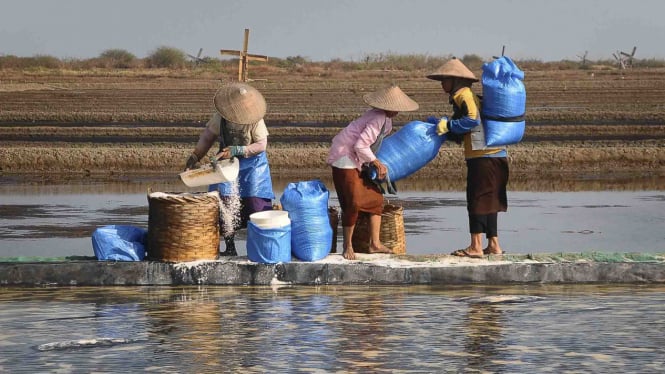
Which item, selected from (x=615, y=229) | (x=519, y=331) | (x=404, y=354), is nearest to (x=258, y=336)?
(x=404, y=354)

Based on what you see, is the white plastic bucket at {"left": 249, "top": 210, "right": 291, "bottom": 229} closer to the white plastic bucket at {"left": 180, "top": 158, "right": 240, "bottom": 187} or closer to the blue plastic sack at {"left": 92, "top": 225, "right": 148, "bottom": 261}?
the white plastic bucket at {"left": 180, "top": 158, "right": 240, "bottom": 187}

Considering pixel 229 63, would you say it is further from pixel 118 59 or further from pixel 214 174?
pixel 214 174

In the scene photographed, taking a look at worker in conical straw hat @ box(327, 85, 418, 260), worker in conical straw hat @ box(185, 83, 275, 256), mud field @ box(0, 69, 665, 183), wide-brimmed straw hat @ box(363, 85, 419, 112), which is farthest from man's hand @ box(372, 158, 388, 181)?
mud field @ box(0, 69, 665, 183)

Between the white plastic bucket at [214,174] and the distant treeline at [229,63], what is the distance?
57019 mm

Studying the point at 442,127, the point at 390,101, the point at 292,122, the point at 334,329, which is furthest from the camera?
the point at 292,122

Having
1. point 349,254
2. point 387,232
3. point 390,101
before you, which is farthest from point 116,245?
point 390,101

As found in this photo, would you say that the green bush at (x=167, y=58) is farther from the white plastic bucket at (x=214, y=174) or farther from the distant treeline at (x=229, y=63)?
the white plastic bucket at (x=214, y=174)

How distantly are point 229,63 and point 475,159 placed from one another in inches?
2588

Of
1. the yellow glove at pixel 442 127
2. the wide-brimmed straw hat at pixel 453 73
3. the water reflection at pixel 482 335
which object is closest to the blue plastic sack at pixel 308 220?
the yellow glove at pixel 442 127

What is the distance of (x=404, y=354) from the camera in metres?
7.60

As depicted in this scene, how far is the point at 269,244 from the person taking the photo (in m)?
10.1

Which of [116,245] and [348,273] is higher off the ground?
[116,245]

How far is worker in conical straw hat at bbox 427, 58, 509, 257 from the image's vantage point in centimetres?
1025

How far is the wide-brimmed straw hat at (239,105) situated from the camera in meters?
10.3
